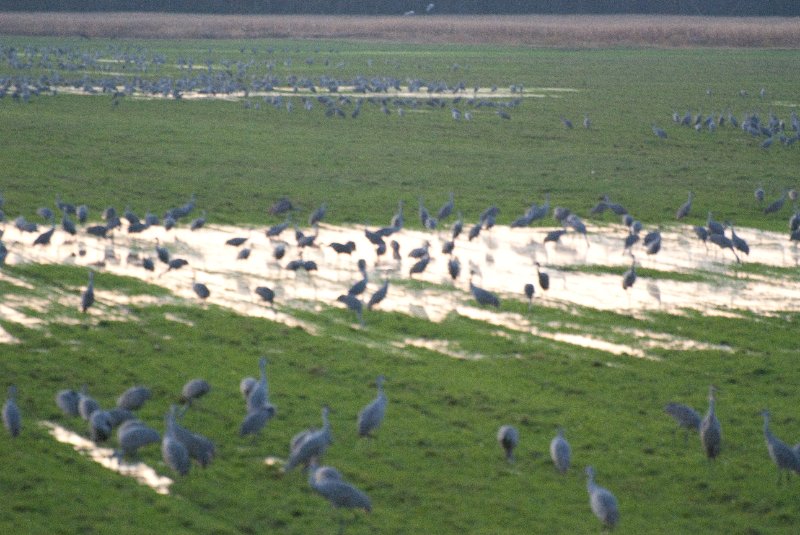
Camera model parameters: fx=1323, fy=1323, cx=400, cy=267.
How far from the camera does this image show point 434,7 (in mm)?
145750

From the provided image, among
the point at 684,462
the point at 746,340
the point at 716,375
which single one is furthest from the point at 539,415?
the point at 746,340

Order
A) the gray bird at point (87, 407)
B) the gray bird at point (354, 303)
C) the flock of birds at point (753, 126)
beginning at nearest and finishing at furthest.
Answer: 1. the gray bird at point (87, 407)
2. the gray bird at point (354, 303)
3. the flock of birds at point (753, 126)

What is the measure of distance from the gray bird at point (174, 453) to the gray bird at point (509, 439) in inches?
106

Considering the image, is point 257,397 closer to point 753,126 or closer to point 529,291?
point 529,291

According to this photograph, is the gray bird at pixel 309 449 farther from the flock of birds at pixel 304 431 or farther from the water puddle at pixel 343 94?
the water puddle at pixel 343 94

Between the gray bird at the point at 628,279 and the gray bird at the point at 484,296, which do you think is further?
the gray bird at the point at 628,279

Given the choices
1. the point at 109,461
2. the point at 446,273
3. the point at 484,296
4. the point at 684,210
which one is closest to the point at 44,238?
the point at 446,273

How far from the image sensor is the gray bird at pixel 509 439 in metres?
11.4

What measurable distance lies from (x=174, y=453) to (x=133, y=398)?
181 centimetres

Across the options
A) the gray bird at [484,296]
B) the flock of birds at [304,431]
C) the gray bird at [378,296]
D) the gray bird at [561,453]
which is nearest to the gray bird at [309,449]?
the flock of birds at [304,431]

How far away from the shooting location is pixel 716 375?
14.5 metres

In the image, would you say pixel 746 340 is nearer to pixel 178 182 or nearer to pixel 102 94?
pixel 178 182

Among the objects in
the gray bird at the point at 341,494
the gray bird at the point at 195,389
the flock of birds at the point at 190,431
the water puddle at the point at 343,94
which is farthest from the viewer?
the water puddle at the point at 343,94

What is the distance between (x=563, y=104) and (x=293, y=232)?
2966cm
